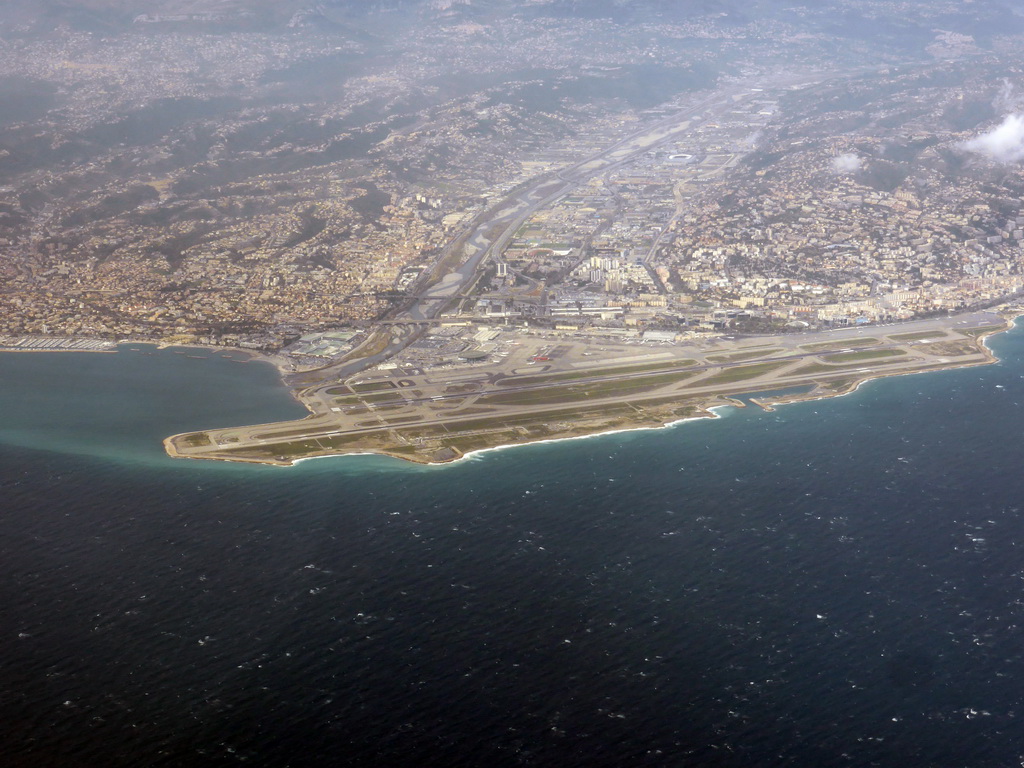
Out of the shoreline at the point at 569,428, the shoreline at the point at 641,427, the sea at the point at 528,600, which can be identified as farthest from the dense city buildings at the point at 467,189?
the sea at the point at 528,600

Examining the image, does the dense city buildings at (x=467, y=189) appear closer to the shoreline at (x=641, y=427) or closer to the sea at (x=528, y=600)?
the shoreline at (x=641, y=427)

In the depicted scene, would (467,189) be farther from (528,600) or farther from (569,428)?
(528,600)

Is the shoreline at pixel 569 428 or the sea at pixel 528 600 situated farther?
the shoreline at pixel 569 428

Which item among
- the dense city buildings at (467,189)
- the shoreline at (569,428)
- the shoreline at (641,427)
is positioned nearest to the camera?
the shoreline at (641,427)

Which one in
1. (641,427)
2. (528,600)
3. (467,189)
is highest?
(467,189)

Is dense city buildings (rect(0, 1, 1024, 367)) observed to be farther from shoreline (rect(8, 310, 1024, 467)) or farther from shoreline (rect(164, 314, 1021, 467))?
shoreline (rect(8, 310, 1024, 467))

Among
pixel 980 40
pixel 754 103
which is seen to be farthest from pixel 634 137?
pixel 980 40

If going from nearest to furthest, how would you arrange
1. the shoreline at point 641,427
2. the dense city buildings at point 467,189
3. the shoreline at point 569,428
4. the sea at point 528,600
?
1. the sea at point 528,600
2. the shoreline at point 641,427
3. the shoreline at point 569,428
4. the dense city buildings at point 467,189

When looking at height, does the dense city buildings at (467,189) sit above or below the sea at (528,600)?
above

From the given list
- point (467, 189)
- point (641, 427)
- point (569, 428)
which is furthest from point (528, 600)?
point (467, 189)
